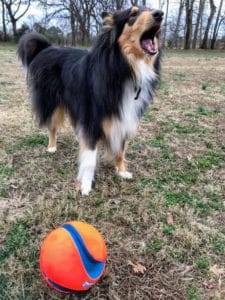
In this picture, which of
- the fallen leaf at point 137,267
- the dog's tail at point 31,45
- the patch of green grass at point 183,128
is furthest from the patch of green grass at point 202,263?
the dog's tail at point 31,45

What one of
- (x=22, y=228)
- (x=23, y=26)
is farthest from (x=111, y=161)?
(x=23, y=26)

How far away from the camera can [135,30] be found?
10.0 feet

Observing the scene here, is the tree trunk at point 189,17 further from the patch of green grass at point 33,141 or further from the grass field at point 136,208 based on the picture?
the patch of green grass at point 33,141

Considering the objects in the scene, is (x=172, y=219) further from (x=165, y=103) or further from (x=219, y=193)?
(x=165, y=103)

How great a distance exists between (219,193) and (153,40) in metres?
1.67

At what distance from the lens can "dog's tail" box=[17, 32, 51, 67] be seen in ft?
14.6

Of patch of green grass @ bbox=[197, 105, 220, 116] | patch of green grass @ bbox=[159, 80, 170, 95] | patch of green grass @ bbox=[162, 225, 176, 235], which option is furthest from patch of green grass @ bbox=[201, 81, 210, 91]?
patch of green grass @ bbox=[162, 225, 176, 235]

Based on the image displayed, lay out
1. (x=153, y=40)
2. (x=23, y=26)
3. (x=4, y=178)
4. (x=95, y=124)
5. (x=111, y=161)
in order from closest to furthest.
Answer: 1. (x=153, y=40)
2. (x=95, y=124)
3. (x=4, y=178)
4. (x=111, y=161)
5. (x=23, y=26)

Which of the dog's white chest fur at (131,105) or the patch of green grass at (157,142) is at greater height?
the dog's white chest fur at (131,105)

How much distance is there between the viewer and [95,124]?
3.51 m

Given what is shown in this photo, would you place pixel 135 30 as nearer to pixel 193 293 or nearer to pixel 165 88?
pixel 193 293

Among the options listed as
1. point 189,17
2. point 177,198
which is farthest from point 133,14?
point 189,17

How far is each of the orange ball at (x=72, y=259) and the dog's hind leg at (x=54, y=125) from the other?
91.5 inches

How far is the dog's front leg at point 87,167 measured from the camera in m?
3.64
